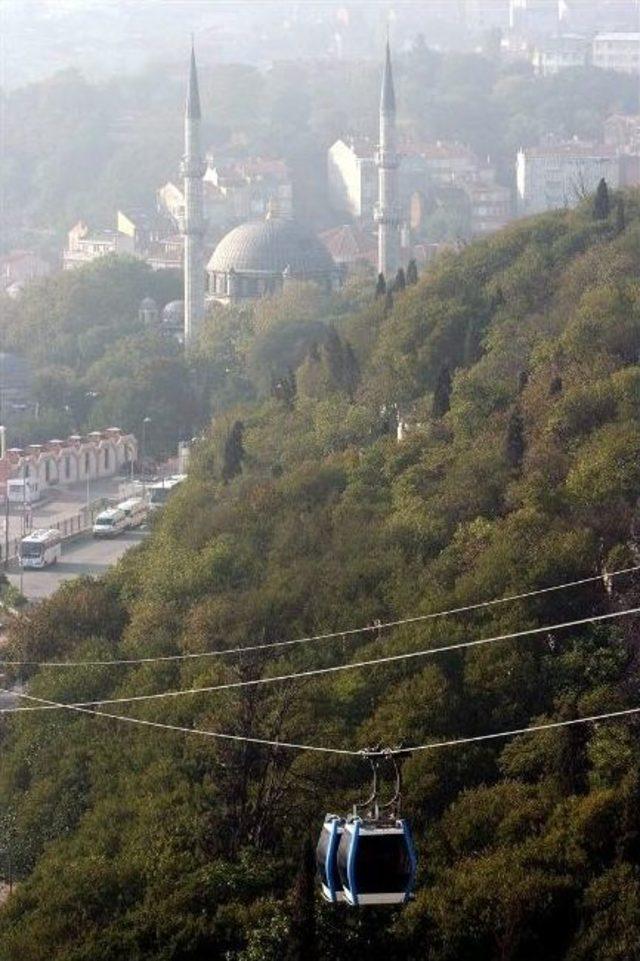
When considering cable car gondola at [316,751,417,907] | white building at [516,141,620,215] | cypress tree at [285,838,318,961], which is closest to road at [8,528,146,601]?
cypress tree at [285,838,318,961]

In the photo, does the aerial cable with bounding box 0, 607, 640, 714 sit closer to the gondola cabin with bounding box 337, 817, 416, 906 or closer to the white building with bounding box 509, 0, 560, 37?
the gondola cabin with bounding box 337, 817, 416, 906

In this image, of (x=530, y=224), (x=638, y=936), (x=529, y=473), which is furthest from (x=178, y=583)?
(x=530, y=224)

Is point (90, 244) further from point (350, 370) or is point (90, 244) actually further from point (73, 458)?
point (350, 370)

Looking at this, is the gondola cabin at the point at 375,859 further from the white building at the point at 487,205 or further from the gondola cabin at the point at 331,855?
the white building at the point at 487,205

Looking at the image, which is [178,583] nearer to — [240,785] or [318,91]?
[240,785]

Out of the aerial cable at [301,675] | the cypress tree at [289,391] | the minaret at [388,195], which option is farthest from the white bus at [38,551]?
the minaret at [388,195]
